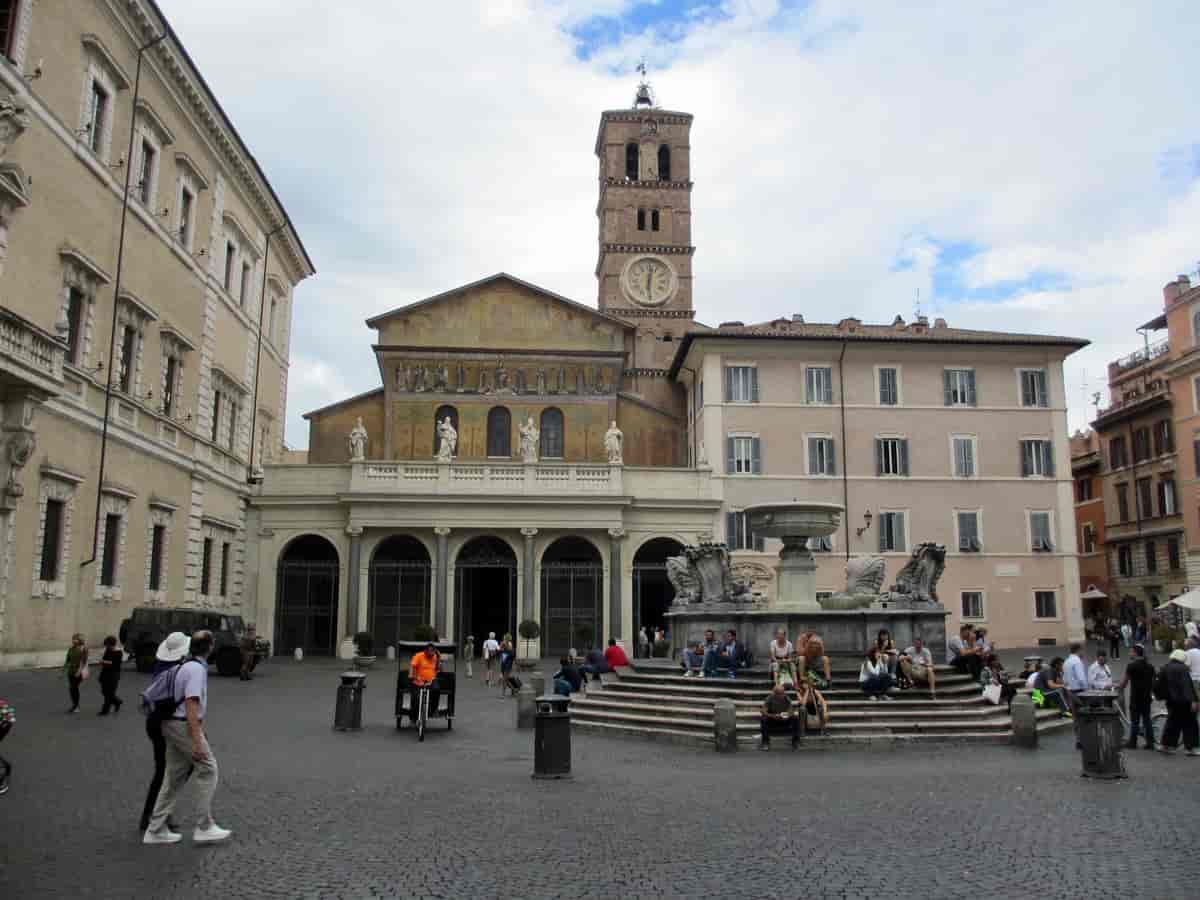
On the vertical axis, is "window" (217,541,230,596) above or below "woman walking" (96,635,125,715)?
above

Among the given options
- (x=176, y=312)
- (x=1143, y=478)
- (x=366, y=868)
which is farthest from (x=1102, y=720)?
(x=1143, y=478)

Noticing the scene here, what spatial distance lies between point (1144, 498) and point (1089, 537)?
7.48 m

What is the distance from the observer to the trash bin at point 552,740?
11453 millimetres

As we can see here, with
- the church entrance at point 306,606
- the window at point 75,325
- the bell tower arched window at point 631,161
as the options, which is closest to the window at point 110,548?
the window at point 75,325

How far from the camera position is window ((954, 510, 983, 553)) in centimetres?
3819

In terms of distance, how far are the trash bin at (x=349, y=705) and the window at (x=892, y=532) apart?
25670 mm

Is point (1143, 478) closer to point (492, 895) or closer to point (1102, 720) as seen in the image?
point (1102, 720)

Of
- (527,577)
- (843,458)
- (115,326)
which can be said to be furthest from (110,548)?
(843,458)

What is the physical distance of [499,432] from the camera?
140ft

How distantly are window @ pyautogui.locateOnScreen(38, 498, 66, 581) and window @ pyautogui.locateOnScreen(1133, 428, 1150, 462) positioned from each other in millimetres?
43476

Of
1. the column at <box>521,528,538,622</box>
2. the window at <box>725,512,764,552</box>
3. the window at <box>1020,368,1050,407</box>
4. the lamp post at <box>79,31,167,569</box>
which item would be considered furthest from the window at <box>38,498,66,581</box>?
the window at <box>1020,368,1050,407</box>

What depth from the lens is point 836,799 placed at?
33.5ft

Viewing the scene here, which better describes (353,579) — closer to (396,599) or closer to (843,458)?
(396,599)

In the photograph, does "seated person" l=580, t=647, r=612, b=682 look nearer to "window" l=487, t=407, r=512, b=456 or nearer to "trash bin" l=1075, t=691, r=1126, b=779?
"trash bin" l=1075, t=691, r=1126, b=779
